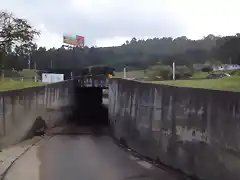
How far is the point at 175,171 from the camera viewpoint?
1498 cm

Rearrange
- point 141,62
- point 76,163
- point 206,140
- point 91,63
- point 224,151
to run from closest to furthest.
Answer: point 224,151
point 206,140
point 76,163
point 141,62
point 91,63

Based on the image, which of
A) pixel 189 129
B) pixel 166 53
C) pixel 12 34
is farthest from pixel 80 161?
pixel 166 53

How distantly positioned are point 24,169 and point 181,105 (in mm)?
8121

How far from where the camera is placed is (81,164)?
1864 centimetres

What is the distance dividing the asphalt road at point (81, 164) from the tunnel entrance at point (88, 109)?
48.9ft

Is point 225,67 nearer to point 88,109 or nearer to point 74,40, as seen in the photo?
point 88,109

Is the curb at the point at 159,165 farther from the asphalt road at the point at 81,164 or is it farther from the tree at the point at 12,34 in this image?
the tree at the point at 12,34

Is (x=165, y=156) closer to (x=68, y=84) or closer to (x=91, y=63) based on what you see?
(x=68, y=84)

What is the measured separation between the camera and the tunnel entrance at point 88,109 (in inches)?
1627

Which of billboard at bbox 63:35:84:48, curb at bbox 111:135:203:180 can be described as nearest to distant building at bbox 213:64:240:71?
curb at bbox 111:135:203:180

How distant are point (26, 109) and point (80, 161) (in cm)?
805

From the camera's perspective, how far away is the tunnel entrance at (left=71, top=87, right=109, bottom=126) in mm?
41338

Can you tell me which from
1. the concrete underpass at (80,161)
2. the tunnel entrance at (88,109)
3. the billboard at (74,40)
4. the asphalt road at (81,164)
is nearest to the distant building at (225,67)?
the tunnel entrance at (88,109)

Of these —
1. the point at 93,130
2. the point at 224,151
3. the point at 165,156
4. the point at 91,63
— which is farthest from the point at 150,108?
the point at 91,63
